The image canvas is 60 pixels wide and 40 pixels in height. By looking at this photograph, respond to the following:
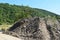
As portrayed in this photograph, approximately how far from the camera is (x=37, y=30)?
12.1 m

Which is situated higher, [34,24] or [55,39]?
[34,24]

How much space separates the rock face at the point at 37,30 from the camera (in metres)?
12.0

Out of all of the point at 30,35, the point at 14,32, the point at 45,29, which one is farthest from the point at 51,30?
the point at 14,32

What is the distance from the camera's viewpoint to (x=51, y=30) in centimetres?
1252

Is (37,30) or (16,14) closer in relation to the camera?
(37,30)

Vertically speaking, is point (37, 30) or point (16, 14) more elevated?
point (16, 14)

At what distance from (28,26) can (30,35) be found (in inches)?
28.4

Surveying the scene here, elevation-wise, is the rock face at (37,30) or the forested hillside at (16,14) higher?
the forested hillside at (16,14)

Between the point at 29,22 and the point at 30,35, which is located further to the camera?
the point at 29,22

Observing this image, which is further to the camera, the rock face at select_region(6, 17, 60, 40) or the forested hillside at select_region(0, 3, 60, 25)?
the forested hillside at select_region(0, 3, 60, 25)

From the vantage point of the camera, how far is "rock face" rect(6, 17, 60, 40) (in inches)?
474

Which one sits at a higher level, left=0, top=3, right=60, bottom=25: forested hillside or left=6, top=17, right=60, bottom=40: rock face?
left=0, top=3, right=60, bottom=25: forested hillside

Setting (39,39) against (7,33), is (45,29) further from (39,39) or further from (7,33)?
(7,33)

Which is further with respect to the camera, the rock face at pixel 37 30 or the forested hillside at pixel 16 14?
the forested hillside at pixel 16 14
